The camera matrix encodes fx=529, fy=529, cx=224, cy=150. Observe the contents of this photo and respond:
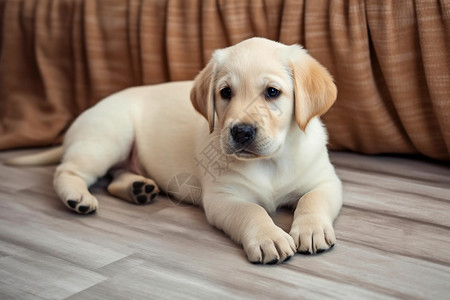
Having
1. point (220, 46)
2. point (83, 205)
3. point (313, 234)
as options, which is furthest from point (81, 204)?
point (220, 46)

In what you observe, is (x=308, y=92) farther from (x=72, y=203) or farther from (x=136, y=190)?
(x=72, y=203)

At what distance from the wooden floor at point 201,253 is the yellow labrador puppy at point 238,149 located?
0.08m

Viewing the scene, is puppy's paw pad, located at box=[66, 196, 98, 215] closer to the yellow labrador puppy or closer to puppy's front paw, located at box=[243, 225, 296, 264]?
the yellow labrador puppy

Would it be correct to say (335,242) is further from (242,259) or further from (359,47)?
(359,47)

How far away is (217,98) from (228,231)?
553mm

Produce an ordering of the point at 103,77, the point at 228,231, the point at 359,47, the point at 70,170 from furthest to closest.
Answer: the point at 103,77 < the point at 359,47 < the point at 70,170 < the point at 228,231

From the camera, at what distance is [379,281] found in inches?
67.2

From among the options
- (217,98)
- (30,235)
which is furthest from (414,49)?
(30,235)

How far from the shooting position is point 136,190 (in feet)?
8.30

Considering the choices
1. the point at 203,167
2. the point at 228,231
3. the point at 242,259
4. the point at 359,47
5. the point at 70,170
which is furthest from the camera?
the point at 359,47

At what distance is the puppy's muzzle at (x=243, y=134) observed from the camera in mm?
1985

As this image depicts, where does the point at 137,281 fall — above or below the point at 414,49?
below

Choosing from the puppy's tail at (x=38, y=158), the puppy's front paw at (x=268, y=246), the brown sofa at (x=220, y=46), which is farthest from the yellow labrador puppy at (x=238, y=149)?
the brown sofa at (x=220, y=46)

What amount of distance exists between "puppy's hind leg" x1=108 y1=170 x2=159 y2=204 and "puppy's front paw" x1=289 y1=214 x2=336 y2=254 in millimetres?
832
